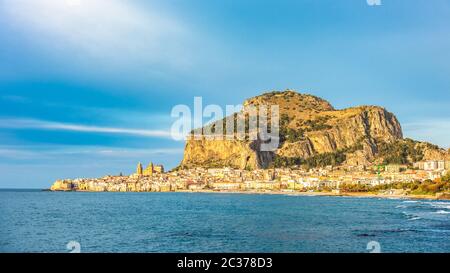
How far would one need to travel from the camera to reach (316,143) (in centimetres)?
18662

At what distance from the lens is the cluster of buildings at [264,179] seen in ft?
431

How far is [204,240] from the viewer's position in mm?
30750

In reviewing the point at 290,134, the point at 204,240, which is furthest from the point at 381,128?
the point at 204,240

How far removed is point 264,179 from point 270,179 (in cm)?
204

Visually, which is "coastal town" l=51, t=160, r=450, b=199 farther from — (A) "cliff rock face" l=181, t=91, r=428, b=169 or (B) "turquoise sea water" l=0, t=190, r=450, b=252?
(B) "turquoise sea water" l=0, t=190, r=450, b=252

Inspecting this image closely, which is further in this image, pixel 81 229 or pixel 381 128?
pixel 381 128

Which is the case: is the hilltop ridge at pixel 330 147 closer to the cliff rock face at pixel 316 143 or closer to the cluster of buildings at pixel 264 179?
the cliff rock face at pixel 316 143

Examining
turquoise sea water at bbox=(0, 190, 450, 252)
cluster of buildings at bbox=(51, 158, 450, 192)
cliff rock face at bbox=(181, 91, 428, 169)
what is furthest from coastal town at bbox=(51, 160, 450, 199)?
turquoise sea water at bbox=(0, 190, 450, 252)

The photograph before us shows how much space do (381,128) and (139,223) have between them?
156 meters

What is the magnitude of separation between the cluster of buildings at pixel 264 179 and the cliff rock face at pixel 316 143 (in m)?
9.21

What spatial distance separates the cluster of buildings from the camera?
131375 mm

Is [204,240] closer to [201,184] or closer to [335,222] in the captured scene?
[335,222]

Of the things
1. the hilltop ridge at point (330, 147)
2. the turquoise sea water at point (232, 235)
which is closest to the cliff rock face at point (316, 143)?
the hilltop ridge at point (330, 147)

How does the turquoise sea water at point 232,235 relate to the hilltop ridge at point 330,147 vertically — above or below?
below
